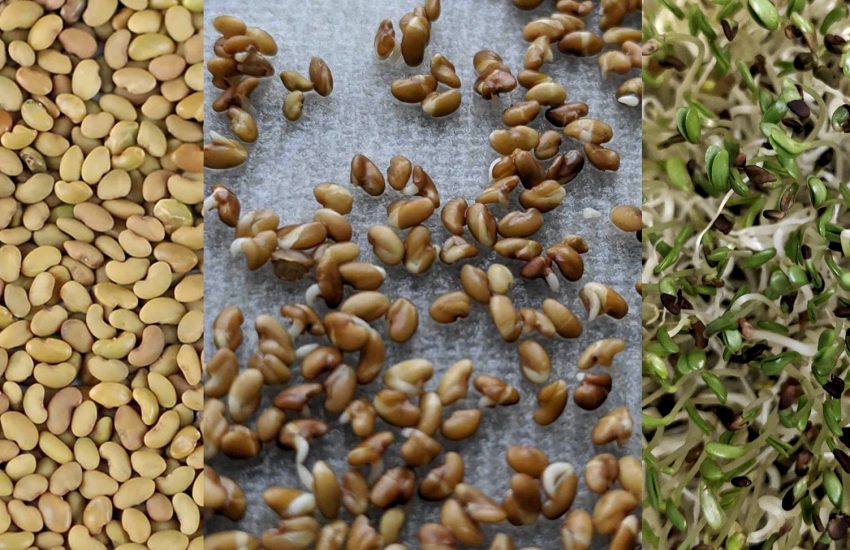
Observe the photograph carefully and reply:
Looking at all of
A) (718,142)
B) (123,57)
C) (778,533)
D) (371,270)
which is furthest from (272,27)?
(778,533)

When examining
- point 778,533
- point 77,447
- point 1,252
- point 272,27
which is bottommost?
point 778,533

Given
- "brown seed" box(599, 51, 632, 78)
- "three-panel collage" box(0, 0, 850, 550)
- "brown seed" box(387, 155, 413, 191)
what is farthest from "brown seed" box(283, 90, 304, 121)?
"brown seed" box(599, 51, 632, 78)

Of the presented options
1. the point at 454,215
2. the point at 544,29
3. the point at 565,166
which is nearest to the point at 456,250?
the point at 454,215

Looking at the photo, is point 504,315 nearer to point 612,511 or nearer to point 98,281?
point 612,511

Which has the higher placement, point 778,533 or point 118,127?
point 118,127

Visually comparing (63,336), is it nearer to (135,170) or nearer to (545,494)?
(135,170)

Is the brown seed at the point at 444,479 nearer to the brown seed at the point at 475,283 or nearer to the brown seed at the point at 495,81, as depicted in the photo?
the brown seed at the point at 475,283
